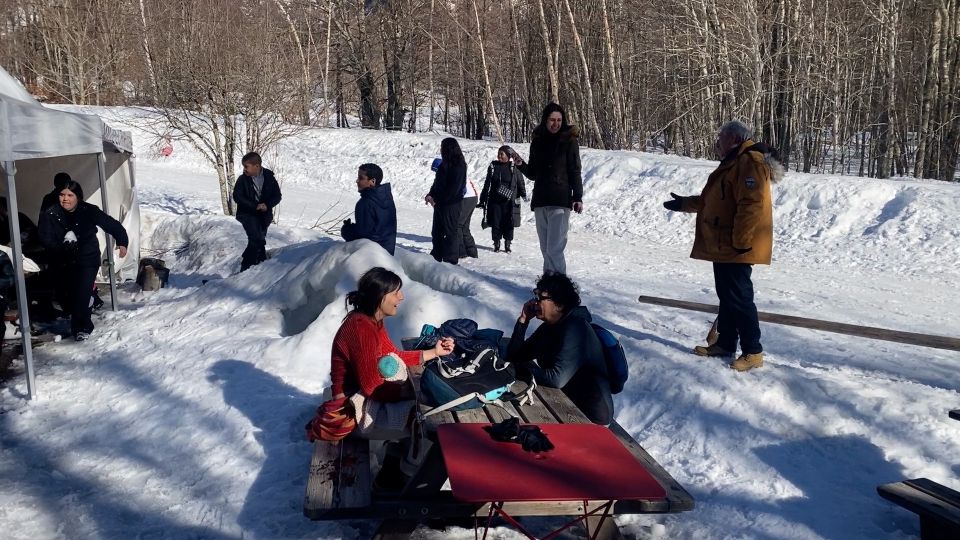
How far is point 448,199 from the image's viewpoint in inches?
391

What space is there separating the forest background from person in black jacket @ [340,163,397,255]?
931 centimetres

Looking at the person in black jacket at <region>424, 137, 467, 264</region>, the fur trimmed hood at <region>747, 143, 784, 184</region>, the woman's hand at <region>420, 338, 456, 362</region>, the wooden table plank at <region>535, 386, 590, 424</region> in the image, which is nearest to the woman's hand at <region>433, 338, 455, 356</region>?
the woman's hand at <region>420, 338, 456, 362</region>

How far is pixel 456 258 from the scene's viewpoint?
10156 millimetres

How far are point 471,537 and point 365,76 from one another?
32962mm

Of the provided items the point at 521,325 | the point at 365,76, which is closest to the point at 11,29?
the point at 365,76

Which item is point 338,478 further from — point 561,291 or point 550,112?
point 550,112

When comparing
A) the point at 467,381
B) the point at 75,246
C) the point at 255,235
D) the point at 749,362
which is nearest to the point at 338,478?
the point at 467,381

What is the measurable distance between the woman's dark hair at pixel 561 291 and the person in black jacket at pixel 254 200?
649 cm

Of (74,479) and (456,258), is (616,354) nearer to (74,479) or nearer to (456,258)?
(74,479)

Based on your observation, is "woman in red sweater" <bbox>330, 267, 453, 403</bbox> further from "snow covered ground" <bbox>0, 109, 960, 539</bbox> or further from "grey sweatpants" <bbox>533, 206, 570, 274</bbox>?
"grey sweatpants" <bbox>533, 206, 570, 274</bbox>

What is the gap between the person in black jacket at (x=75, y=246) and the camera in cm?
748

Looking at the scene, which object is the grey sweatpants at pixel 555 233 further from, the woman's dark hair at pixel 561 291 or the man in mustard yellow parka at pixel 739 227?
the woman's dark hair at pixel 561 291

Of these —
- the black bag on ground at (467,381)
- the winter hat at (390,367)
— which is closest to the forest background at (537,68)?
the winter hat at (390,367)

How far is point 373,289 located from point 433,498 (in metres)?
1.11
